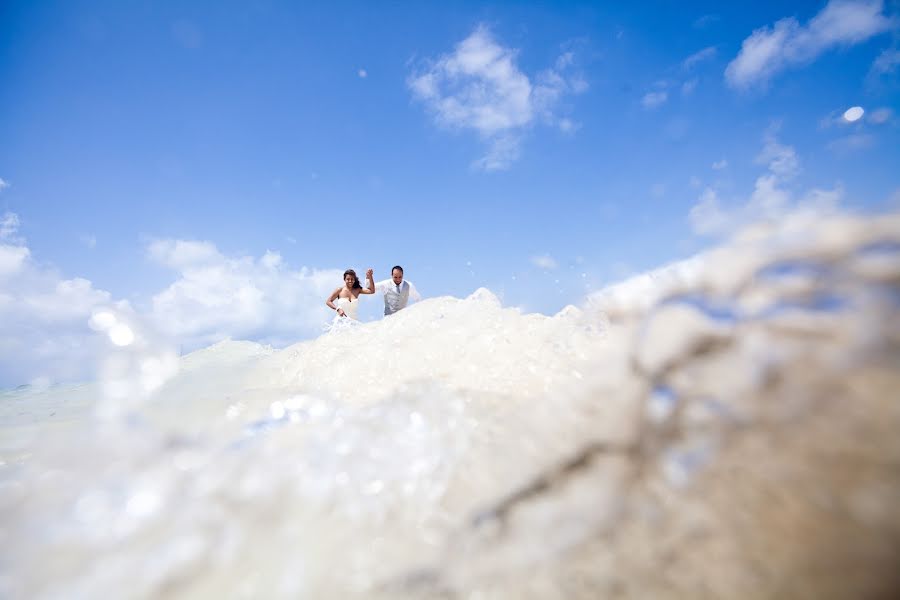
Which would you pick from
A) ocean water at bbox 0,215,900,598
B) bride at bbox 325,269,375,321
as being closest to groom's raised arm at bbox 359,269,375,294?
bride at bbox 325,269,375,321

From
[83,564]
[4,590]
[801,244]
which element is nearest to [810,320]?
[801,244]

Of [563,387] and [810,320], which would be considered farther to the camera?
[563,387]

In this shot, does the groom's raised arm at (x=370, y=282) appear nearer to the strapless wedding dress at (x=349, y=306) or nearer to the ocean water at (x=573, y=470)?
the strapless wedding dress at (x=349, y=306)

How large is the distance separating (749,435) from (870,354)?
48 centimetres

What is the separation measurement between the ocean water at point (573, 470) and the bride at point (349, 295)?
5905 mm

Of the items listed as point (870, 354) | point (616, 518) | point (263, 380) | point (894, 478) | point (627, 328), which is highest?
point (263, 380)

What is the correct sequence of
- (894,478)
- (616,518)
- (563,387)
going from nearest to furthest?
1. (894,478)
2. (616,518)
3. (563,387)

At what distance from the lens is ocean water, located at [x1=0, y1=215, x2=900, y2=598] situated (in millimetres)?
1420

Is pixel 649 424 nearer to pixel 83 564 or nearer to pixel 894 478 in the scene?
pixel 894 478

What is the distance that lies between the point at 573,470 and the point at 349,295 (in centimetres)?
792

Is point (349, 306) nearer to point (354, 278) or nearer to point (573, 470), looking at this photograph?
point (354, 278)

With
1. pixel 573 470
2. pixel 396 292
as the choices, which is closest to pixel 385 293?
pixel 396 292

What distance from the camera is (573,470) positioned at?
195cm

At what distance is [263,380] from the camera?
4617 millimetres
